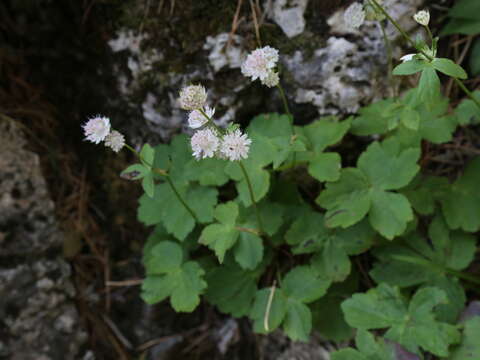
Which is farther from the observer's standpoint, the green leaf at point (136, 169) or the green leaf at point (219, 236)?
the green leaf at point (219, 236)

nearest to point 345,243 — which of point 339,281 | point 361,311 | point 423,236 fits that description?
point 339,281

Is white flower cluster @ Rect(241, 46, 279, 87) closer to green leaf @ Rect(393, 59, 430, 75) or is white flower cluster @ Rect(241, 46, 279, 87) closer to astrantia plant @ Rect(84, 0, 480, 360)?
astrantia plant @ Rect(84, 0, 480, 360)

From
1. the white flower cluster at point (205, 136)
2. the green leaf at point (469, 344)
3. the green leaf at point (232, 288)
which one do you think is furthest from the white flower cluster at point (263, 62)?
the green leaf at point (469, 344)

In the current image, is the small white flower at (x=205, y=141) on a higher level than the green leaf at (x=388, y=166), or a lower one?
higher

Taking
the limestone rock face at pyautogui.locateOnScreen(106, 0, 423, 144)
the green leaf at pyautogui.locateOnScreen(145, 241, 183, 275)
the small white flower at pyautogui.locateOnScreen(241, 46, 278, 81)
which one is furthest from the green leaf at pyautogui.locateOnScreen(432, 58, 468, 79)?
the green leaf at pyautogui.locateOnScreen(145, 241, 183, 275)

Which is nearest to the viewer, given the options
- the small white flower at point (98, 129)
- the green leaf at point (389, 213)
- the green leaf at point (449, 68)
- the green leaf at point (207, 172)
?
the green leaf at point (449, 68)

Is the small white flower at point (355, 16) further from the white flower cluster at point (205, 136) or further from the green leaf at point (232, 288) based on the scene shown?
the green leaf at point (232, 288)

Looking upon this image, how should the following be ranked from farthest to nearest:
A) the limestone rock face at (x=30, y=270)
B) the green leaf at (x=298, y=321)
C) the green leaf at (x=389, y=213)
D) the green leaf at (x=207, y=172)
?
the limestone rock face at (x=30, y=270)
the green leaf at (x=207, y=172)
the green leaf at (x=298, y=321)
the green leaf at (x=389, y=213)
